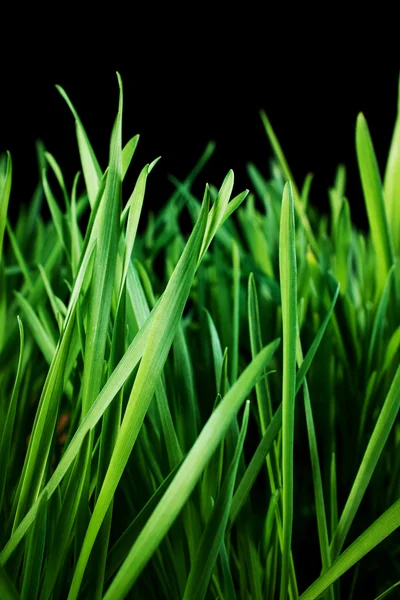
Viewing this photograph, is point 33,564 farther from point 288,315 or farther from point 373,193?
point 373,193

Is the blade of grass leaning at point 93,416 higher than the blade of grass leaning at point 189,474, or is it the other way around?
the blade of grass leaning at point 93,416

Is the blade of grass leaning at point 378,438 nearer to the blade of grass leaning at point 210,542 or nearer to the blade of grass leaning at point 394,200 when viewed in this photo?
the blade of grass leaning at point 210,542

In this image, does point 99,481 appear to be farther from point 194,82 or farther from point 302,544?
point 194,82

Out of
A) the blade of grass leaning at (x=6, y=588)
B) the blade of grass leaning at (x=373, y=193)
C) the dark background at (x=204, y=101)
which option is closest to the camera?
the blade of grass leaning at (x=6, y=588)

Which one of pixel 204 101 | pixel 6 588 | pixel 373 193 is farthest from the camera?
pixel 204 101

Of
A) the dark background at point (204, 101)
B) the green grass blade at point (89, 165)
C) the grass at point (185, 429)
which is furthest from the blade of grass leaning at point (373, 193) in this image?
the dark background at point (204, 101)

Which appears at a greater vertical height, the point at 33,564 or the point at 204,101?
the point at 204,101

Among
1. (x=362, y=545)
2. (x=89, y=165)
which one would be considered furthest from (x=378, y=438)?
(x=89, y=165)
